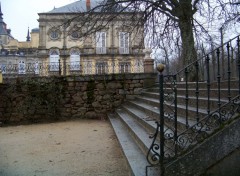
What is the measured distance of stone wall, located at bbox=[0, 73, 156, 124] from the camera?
460 inches

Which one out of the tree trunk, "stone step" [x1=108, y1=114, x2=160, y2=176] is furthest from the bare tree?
"stone step" [x1=108, y1=114, x2=160, y2=176]

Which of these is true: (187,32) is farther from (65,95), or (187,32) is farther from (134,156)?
(134,156)

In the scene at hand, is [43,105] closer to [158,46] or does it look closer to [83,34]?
[83,34]

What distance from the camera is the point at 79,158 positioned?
19.4 feet

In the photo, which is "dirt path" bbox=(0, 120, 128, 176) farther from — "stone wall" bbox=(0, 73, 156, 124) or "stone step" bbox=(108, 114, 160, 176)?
"stone wall" bbox=(0, 73, 156, 124)

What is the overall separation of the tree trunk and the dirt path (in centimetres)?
546

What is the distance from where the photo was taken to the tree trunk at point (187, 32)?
1293cm

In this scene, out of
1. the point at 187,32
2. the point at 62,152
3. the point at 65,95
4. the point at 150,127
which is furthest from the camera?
the point at 187,32

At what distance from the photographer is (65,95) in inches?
476

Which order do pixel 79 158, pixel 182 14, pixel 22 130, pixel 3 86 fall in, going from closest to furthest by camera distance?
1. pixel 79 158
2. pixel 22 130
3. pixel 3 86
4. pixel 182 14

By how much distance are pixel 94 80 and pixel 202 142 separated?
28.3 ft

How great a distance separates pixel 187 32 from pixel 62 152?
8.96m

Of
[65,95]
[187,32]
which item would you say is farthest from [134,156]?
[187,32]

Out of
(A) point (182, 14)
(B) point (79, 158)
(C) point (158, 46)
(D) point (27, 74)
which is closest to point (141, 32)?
(C) point (158, 46)
